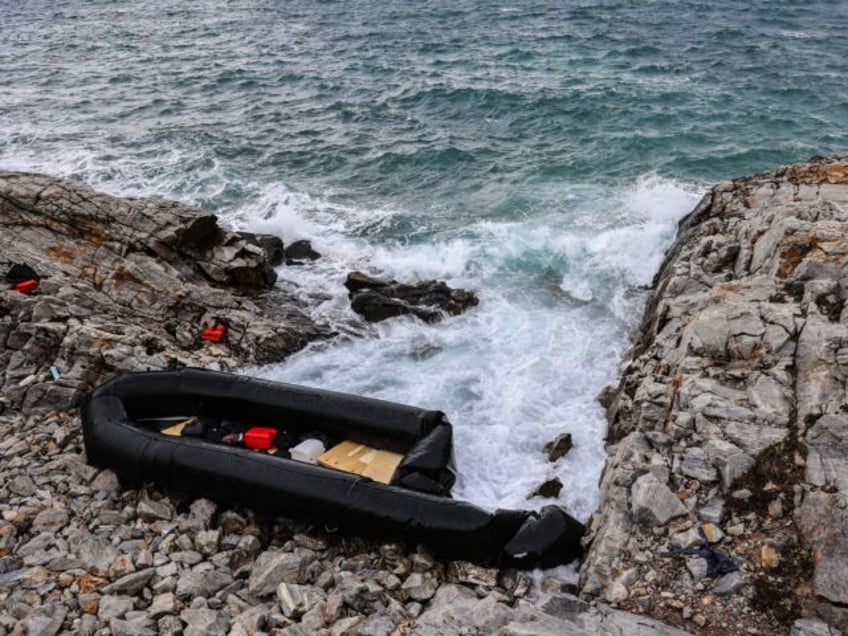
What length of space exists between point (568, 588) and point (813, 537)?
2591 mm

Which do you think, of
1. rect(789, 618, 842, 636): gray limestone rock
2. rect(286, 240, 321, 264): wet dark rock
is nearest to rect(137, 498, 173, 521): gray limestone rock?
rect(789, 618, 842, 636): gray limestone rock

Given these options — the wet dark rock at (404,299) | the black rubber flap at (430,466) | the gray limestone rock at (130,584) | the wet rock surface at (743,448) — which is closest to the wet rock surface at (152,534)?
the gray limestone rock at (130,584)

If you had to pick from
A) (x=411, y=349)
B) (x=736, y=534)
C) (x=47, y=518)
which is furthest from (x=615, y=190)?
(x=47, y=518)

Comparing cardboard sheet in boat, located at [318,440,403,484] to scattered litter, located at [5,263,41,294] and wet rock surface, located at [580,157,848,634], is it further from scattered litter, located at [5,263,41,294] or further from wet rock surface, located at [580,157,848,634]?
scattered litter, located at [5,263,41,294]

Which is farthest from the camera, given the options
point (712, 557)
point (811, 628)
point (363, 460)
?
point (363, 460)

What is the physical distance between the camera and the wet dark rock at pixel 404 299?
1433 centimetres

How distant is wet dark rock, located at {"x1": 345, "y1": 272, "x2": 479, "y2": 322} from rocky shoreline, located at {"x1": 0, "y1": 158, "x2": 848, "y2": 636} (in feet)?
9.72

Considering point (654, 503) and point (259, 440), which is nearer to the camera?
point (654, 503)

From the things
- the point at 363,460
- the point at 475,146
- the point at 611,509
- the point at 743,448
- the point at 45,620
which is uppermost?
the point at 475,146

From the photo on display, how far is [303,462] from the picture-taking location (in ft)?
29.9

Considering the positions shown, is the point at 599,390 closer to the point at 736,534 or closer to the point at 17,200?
the point at 736,534

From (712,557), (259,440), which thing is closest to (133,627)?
(259,440)

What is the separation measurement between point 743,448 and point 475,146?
17.9 m

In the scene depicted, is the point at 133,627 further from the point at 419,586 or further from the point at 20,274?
the point at 20,274
